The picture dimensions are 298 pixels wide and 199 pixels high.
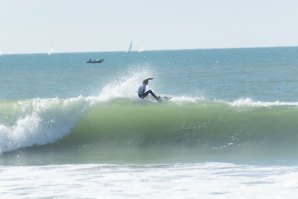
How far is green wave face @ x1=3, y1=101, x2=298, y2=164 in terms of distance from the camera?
1880cm

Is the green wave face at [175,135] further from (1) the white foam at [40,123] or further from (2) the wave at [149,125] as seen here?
(1) the white foam at [40,123]

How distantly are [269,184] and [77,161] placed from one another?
6669 millimetres

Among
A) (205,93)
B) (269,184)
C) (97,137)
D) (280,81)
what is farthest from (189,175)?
(280,81)

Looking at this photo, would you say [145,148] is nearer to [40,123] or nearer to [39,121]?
[40,123]

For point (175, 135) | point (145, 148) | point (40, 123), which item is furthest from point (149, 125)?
point (40, 123)

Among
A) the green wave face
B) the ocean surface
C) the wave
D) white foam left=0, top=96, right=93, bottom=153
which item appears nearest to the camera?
the ocean surface

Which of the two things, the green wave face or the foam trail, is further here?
the foam trail

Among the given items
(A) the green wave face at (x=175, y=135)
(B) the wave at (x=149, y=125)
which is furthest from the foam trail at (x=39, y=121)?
(A) the green wave face at (x=175, y=135)

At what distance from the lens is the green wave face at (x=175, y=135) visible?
18.8 metres

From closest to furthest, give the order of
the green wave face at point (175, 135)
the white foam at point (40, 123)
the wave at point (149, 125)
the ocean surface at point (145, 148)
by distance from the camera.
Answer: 1. the ocean surface at point (145, 148)
2. the green wave face at point (175, 135)
3. the wave at point (149, 125)
4. the white foam at point (40, 123)

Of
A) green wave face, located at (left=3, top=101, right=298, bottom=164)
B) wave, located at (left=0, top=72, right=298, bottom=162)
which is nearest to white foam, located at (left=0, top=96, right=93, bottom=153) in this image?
wave, located at (left=0, top=72, right=298, bottom=162)

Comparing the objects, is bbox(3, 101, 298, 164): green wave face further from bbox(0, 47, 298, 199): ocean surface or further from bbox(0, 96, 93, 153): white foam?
bbox(0, 96, 93, 153): white foam

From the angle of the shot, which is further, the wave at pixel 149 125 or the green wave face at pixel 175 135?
the wave at pixel 149 125

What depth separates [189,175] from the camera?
49.3 feet
